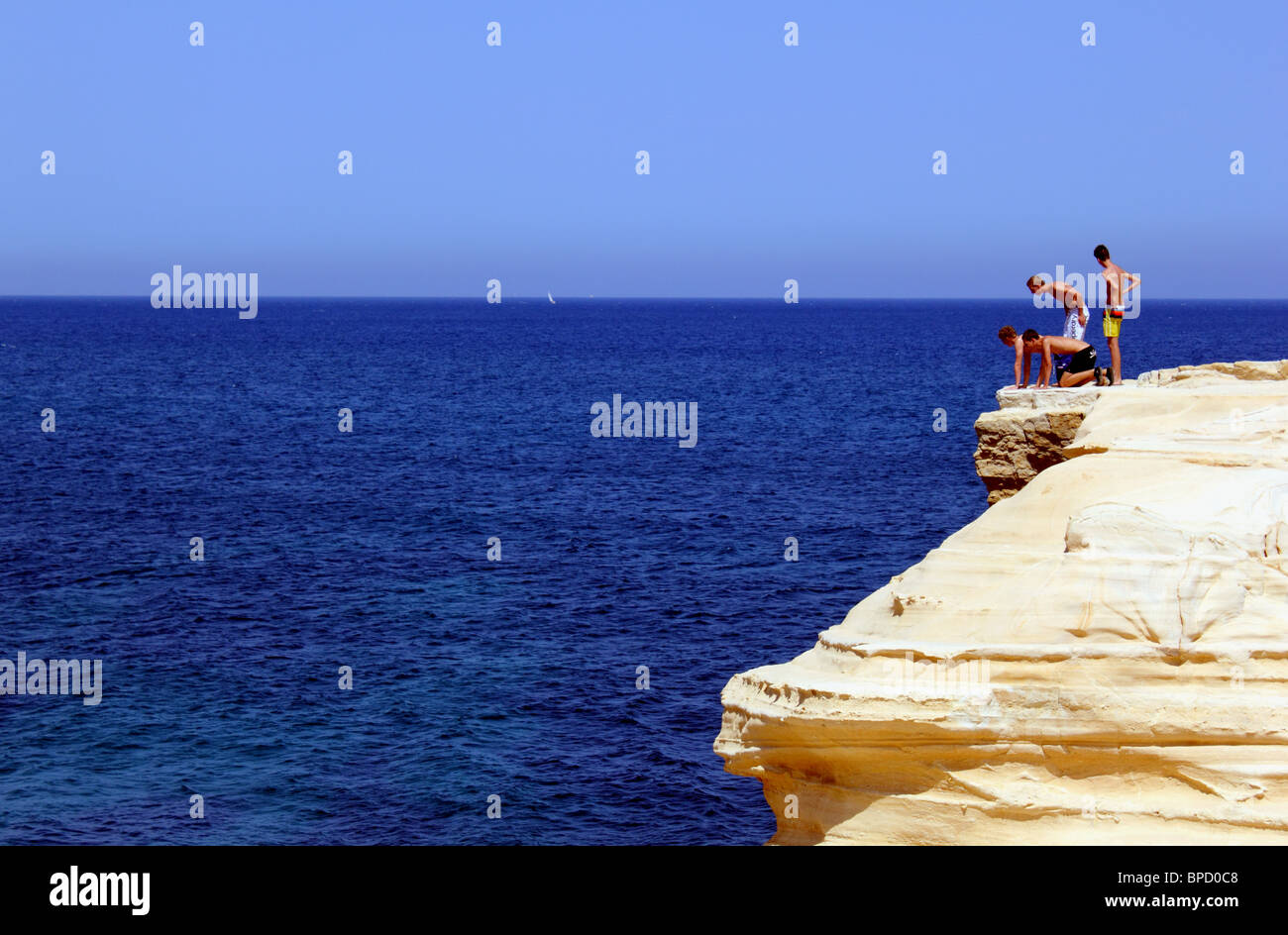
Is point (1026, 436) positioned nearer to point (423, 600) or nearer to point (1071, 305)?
point (1071, 305)

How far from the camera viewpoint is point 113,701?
31.1 metres

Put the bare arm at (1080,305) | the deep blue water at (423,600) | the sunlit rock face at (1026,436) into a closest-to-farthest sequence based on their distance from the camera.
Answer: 1. the sunlit rock face at (1026,436)
2. the bare arm at (1080,305)
3. the deep blue water at (423,600)

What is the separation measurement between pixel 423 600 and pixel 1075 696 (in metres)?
30.9

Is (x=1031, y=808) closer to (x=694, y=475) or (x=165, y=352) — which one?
(x=694, y=475)

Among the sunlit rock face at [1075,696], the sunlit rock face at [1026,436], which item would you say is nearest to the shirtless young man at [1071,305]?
the sunlit rock face at [1026,436]

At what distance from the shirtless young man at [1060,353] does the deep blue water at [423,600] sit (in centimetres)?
1014

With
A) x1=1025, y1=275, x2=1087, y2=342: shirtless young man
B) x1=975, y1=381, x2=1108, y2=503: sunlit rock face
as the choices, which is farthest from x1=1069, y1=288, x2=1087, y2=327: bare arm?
x1=975, y1=381, x2=1108, y2=503: sunlit rock face

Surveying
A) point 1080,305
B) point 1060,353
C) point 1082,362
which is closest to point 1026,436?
point 1082,362

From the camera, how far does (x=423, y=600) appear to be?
39.5 m

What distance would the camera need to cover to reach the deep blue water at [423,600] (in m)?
26.2

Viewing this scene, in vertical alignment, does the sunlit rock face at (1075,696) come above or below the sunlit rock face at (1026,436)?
below

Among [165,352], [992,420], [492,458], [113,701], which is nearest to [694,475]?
[492,458]

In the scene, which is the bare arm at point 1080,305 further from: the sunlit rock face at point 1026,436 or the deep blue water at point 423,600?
the deep blue water at point 423,600
